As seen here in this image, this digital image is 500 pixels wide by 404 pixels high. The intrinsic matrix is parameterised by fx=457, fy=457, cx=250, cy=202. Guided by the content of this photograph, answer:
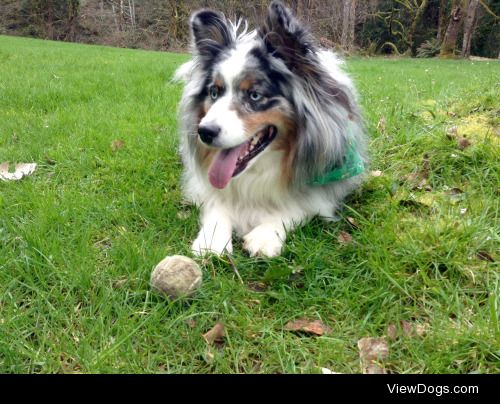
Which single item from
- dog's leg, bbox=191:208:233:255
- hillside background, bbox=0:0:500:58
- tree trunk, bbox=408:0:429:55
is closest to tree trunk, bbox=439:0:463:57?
hillside background, bbox=0:0:500:58

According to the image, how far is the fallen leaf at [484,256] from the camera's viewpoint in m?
2.28

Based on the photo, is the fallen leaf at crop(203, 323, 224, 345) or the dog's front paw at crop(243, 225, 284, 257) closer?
the fallen leaf at crop(203, 323, 224, 345)

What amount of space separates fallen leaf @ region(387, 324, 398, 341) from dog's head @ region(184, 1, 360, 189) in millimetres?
1183

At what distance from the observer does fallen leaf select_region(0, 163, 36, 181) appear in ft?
11.6

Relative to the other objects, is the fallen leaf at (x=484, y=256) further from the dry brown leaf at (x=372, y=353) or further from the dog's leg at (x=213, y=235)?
the dog's leg at (x=213, y=235)

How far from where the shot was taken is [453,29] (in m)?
20.7

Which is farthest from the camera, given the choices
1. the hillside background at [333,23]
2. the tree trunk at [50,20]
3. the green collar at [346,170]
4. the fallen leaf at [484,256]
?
the tree trunk at [50,20]

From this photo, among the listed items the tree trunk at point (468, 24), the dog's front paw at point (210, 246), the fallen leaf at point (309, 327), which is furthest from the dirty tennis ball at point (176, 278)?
the tree trunk at point (468, 24)

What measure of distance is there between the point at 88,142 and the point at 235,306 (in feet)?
9.42

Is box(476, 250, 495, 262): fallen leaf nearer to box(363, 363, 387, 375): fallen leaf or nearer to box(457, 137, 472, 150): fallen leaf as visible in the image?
box(363, 363, 387, 375): fallen leaf

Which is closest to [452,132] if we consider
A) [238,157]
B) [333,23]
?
[238,157]

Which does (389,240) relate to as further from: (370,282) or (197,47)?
(197,47)

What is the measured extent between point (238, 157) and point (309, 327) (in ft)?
3.87

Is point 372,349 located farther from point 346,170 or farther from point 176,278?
point 346,170
